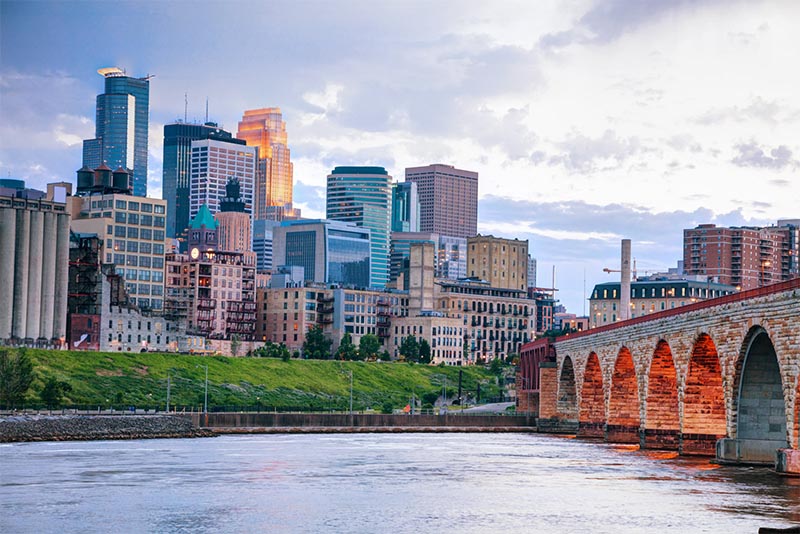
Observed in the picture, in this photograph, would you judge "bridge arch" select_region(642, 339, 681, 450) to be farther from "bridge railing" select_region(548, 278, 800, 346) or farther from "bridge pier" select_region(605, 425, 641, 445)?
"bridge pier" select_region(605, 425, 641, 445)

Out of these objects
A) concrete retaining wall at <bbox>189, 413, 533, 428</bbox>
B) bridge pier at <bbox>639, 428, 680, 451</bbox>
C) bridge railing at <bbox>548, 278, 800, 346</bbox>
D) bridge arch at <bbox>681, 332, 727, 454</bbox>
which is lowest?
concrete retaining wall at <bbox>189, 413, 533, 428</bbox>

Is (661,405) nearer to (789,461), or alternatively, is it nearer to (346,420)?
(789,461)

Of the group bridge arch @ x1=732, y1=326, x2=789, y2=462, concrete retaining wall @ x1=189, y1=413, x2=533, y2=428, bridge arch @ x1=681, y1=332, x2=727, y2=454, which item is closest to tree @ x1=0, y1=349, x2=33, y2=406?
concrete retaining wall @ x1=189, y1=413, x2=533, y2=428

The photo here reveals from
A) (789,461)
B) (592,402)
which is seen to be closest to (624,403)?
(592,402)

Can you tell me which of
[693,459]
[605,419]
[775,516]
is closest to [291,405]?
[605,419]

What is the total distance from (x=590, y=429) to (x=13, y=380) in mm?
62081

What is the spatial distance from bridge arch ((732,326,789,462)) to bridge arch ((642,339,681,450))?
78.3ft

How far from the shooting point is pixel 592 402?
146 metres

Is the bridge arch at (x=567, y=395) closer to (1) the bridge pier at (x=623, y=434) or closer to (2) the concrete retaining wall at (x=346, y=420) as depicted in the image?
(2) the concrete retaining wall at (x=346, y=420)

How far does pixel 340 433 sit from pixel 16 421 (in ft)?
130

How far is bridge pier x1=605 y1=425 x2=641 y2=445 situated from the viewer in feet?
418

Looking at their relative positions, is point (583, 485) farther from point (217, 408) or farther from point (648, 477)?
point (217, 408)

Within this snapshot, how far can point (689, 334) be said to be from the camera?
9700 centimetres

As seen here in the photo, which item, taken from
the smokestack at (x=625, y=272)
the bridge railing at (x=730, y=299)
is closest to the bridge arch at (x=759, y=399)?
the bridge railing at (x=730, y=299)
